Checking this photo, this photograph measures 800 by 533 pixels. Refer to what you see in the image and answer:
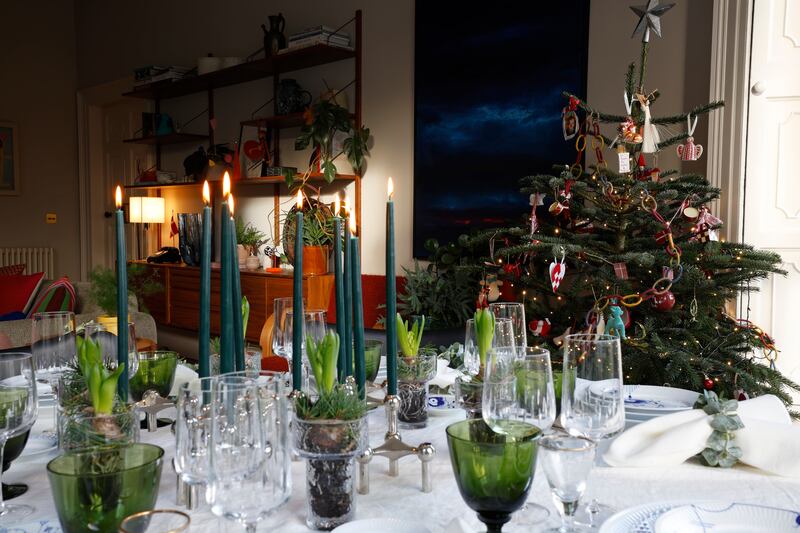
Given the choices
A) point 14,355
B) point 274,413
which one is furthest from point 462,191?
point 274,413

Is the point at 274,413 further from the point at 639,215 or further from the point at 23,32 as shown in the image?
the point at 23,32

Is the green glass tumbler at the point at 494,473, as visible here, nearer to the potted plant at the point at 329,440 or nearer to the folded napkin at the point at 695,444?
the potted plant at the point at 329,440

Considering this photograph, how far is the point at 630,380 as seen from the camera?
2.38 meters

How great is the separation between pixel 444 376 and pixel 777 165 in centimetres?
201

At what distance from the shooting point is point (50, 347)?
120 cm

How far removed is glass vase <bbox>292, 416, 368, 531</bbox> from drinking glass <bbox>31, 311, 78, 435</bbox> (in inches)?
24.0

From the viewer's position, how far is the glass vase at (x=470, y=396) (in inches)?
42.8

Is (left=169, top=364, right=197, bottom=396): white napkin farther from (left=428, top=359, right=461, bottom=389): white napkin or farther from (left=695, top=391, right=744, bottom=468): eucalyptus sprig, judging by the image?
(left=695, top=391, right=744, bottom=468): eucalyptus sprig

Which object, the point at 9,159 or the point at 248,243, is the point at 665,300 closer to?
the point at 248,243

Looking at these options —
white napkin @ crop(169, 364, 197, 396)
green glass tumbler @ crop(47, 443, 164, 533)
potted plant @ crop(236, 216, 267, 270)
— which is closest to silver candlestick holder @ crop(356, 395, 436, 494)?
green glass tumbler @ crop(47, 443, 164, 533)

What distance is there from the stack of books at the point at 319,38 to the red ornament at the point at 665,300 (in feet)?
8.68

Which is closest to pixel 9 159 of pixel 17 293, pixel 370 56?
pixel 17 293

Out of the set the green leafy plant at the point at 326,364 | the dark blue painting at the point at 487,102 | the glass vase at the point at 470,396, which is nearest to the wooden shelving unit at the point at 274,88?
the dark blue painting at the point at 487,102

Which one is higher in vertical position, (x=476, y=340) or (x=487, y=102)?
(x=487, y=102)
